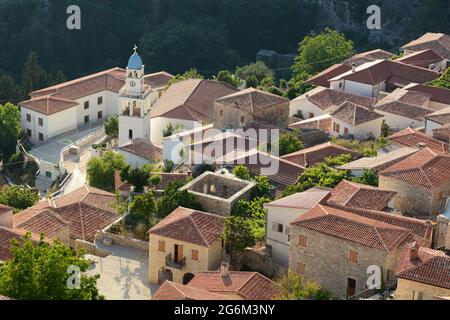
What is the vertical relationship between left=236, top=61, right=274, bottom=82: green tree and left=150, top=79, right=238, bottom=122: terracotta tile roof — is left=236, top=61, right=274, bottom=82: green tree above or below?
below

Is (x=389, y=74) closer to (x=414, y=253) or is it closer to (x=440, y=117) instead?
(x=440, y=117)

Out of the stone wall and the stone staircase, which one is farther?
the stone staircase

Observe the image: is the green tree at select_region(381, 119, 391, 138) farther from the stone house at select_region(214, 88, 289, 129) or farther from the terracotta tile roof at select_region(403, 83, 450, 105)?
the stone house at select_region(214, 88, 289, 129)

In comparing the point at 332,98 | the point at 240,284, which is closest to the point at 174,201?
the point at 240,284

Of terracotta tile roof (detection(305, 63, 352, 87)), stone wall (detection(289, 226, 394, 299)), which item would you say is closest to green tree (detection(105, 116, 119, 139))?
terracotta tile roof (detection(305, 63, 352, 87))

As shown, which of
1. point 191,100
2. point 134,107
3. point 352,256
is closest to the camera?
point 352,256

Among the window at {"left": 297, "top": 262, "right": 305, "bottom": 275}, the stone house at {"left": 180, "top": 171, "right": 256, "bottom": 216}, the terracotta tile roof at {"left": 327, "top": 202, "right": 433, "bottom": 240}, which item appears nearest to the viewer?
the window at {"left": 297, "top": 262, "right": 305, "bottom": 275}

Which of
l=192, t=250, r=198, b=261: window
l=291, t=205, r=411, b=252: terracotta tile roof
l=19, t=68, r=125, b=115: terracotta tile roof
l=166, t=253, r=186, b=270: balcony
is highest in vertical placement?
l=291, t=205, r=411, b=252: terracotta tile roof

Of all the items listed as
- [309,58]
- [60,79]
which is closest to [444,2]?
[309,58]
